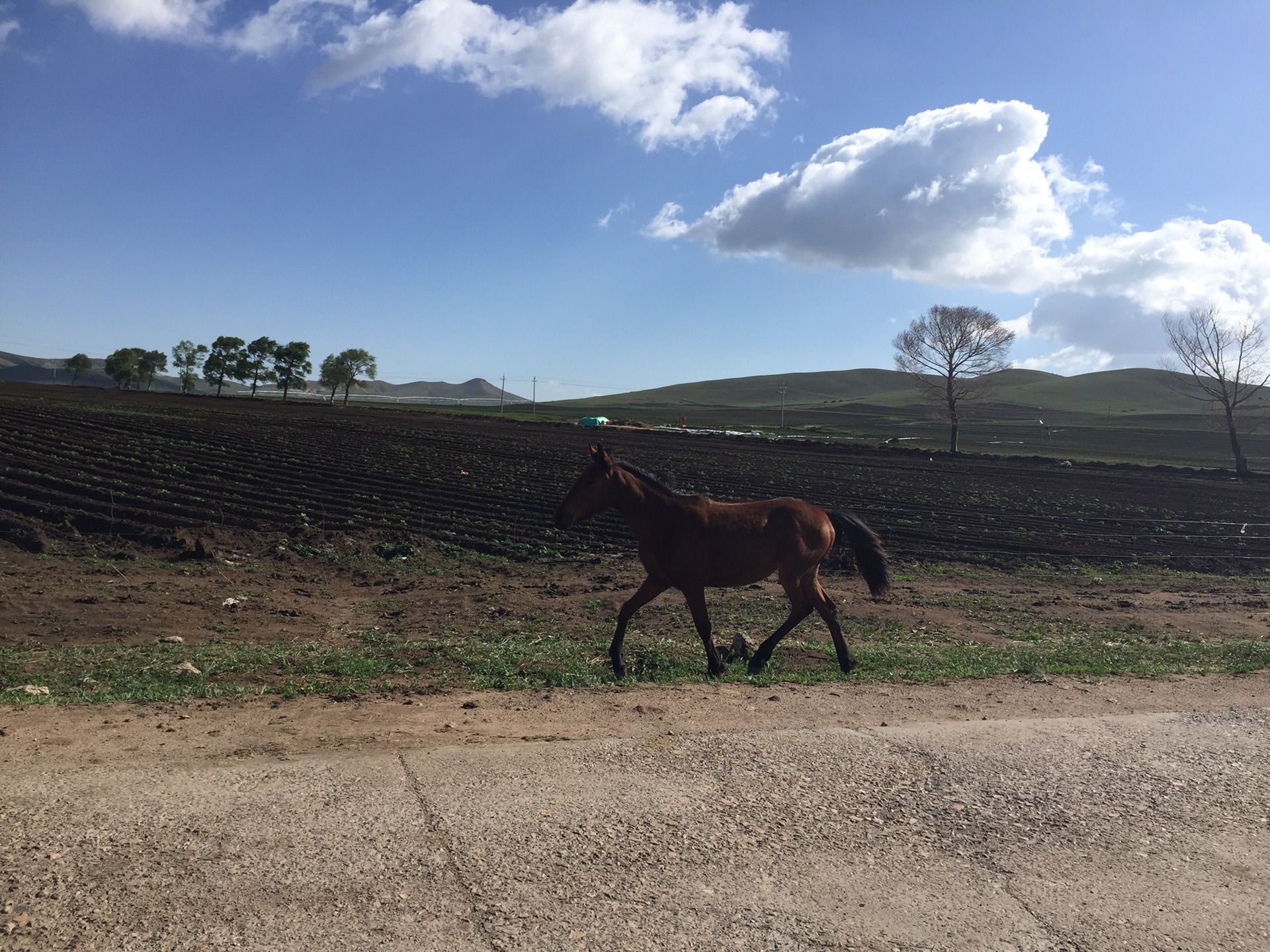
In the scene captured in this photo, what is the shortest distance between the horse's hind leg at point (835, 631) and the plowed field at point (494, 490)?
238 inches

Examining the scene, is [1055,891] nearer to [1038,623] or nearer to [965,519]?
[1038,623]

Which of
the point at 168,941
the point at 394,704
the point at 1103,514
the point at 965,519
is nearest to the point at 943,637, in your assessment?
the point at 394,704

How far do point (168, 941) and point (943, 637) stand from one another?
388 inches

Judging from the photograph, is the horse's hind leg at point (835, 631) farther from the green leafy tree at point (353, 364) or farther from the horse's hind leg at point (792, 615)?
the green leafy tree at point (353, 364)

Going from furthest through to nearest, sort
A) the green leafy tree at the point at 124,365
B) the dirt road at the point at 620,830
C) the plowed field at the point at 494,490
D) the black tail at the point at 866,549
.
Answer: the green leafy tree at the point at 124,365
the plowed field at the point at 494,490
the black tail at the point at 866,549
the dirt road at the point at 620,830

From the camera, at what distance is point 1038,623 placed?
490 inches

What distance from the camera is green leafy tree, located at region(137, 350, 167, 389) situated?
113 meters

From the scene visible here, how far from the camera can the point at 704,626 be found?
8242 mm

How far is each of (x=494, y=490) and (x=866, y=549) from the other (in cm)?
1522

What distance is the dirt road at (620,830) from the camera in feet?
11.0

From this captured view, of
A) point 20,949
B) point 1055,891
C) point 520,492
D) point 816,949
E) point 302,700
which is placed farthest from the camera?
point 520,492

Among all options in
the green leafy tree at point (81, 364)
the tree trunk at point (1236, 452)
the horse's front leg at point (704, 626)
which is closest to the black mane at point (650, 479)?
the horse's front leg at point (704, 626)

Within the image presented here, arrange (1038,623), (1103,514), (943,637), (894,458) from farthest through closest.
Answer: (894,458) < (1103,514) < (1038,623) < (943,637)

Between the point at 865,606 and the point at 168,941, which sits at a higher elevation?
the point at 168,941
